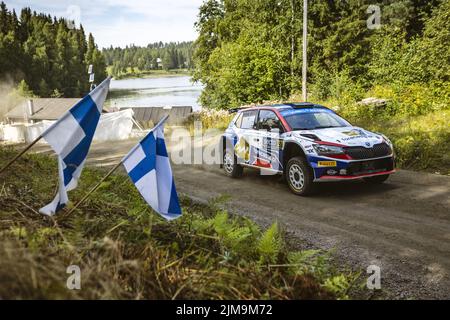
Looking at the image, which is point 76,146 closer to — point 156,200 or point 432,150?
point 156,200

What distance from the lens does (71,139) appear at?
3744 mm

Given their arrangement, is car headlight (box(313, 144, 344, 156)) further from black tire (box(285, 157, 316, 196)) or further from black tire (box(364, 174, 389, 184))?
black tire (box(364, 174, 389, 184))

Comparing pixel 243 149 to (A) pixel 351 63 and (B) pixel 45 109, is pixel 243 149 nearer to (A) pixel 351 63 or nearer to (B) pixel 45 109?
(A) pixel 351 63

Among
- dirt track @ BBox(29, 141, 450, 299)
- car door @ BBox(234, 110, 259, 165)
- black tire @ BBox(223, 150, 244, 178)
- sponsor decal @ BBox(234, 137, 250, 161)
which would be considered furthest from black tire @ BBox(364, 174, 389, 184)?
black tire @ BBox(223, 150, 244, 178)

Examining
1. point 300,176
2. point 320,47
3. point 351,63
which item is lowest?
point 300,176

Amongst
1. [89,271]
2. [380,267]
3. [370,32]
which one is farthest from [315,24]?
[89,271]

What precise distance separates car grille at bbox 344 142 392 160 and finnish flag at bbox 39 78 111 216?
5104 millimetres

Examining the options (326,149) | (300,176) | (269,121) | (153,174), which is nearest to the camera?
(153,174)

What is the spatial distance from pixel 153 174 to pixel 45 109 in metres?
77.9

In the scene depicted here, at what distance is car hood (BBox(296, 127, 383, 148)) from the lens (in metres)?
7.56

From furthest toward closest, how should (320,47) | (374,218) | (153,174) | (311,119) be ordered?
(320,47) < (311,119) < (374,218) < (153,174)

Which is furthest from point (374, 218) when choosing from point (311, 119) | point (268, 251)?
point (268, 251)

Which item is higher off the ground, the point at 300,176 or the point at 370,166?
the point at 370,166

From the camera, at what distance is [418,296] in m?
3.78
